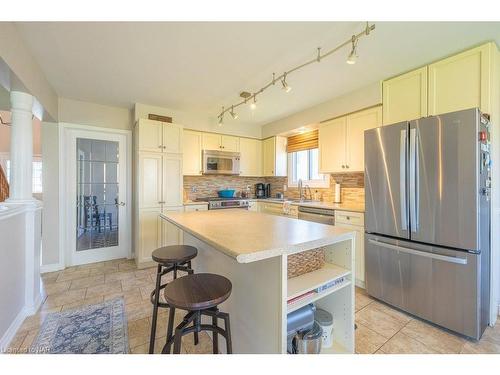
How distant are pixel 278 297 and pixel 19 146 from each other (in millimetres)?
2690

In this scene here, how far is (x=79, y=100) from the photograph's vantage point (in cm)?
329

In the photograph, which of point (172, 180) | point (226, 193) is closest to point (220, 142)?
point (226, 193)

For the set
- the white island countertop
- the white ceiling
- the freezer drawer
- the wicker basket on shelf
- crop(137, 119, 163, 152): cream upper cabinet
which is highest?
the white ceiling

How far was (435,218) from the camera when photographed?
74.2 inches

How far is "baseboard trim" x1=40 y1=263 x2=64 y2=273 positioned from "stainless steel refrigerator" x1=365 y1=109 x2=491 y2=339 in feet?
13.3

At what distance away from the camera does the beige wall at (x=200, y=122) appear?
3.49m

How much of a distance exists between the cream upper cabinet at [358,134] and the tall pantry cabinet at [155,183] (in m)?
2.50

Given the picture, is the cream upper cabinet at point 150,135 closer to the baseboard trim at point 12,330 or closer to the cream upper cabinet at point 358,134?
the baseboard trim at point 12,330

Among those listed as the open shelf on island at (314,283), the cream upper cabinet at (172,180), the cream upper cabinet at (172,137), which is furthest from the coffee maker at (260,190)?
the open shelf on island at (314,283)

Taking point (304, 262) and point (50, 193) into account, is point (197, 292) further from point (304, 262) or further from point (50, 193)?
point (50, 193)

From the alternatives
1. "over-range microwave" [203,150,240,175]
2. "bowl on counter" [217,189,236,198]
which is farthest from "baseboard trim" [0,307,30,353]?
"bowl on counter" [217,189,236,198]

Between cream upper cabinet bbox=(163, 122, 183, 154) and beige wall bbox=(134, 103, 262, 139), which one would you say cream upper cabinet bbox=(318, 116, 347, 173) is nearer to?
beige wall bbox=(134, 103, 262, 139)

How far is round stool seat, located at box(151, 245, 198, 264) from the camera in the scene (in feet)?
5.43
